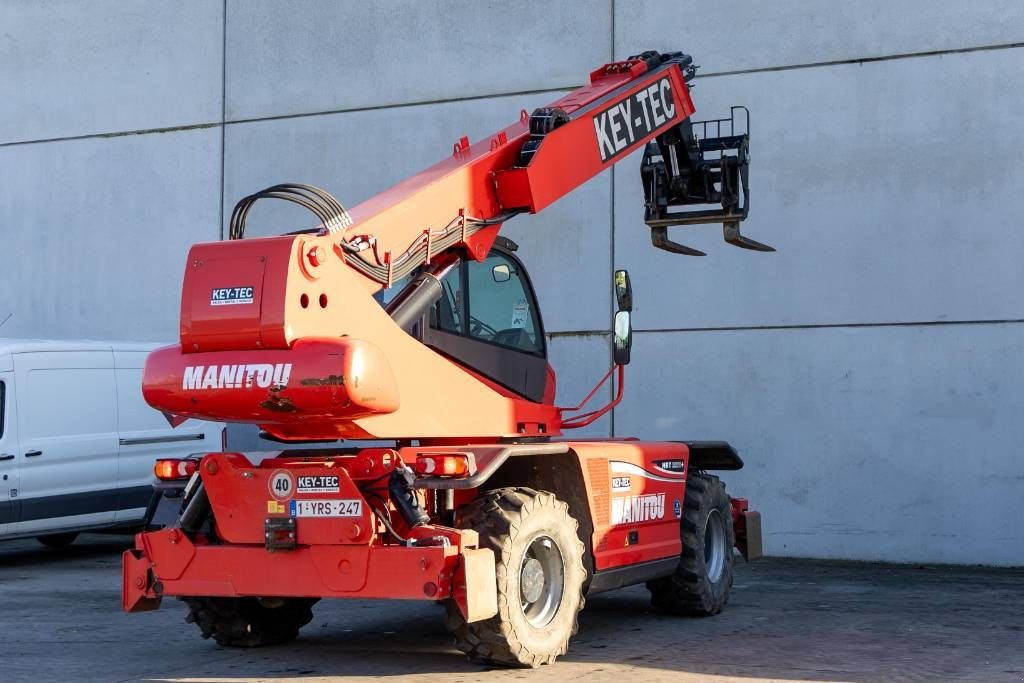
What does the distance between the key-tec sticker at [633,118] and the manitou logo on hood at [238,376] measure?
3485 millimetres

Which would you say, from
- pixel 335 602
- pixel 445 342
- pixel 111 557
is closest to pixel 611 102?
pixel 445 342

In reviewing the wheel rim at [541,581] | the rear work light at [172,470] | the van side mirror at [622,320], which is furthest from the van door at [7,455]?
the wheel rim at [541,581]

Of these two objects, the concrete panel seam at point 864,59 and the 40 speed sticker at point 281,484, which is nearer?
the 40 speed sticker at point 281,484

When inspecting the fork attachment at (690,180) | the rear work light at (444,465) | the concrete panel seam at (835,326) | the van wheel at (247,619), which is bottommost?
the van wheel at (247,619)

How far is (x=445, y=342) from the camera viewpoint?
27.9ft

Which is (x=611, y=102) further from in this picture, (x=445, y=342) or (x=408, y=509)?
(x=408, y=509)

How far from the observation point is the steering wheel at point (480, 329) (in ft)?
Result: 28.9

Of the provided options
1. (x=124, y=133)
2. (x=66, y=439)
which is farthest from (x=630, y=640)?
(x=124, y=133)

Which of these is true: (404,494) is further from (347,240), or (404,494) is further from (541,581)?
(347,240)

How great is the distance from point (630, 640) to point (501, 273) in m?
2.57

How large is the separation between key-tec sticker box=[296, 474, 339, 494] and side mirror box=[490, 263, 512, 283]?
2019 millimetres

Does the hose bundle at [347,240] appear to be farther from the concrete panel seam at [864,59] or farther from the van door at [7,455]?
the concrete panel seam at [864,59]

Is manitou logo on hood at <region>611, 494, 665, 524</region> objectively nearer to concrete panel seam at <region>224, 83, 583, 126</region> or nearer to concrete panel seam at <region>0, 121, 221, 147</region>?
concrete panel seam at <region>224, 83, 583, 126</region>

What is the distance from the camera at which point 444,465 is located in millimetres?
7668
